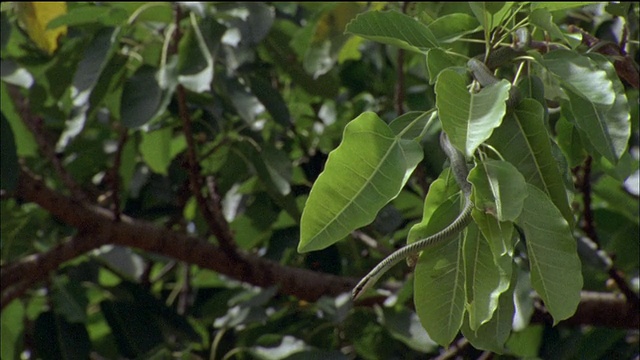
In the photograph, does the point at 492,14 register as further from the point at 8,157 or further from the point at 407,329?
the point at 8,157

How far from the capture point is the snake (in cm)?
97

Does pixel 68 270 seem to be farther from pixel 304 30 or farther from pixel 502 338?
pixel 502 338

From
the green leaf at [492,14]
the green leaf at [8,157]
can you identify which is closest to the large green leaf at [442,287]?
the green leaf at [492,14]

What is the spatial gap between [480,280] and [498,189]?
0.36 feet

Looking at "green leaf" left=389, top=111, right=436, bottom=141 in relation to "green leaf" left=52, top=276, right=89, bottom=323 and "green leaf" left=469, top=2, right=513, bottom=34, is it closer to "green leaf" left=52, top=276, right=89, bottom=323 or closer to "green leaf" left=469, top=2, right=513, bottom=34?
"green leaf" left=469, top=2, right=513, bottom=34

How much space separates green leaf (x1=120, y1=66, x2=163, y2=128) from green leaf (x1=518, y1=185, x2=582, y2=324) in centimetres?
105

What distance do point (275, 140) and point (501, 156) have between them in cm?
124

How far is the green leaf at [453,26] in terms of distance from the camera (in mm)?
1292

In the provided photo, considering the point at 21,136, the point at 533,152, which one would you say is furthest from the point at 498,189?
the point at 21,136

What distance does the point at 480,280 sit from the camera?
3.31 feet

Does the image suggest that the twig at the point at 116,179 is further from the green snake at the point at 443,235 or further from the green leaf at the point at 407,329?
the green snake at the point at 443,235

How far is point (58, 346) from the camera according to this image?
2123 millimetres

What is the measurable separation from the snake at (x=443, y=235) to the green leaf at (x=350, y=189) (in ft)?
0.13

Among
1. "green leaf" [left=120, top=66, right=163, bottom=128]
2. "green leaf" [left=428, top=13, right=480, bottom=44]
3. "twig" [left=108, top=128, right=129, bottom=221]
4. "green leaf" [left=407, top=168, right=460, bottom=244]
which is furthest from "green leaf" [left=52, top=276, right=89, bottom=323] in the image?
"green leaf" [left=407, top=168, right=460, bottom=244]
